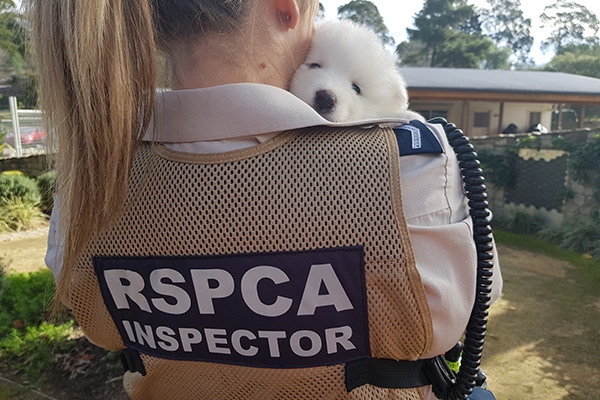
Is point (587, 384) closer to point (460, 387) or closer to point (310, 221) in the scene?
point (460, 387)

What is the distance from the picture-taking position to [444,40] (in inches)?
1688

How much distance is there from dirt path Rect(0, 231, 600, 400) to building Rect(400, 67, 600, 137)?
5912mm

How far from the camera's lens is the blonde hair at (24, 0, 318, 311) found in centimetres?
77

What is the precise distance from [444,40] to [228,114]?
45.9 meters

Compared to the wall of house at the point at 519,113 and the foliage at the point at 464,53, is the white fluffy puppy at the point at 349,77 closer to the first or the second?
the wall of house at the point at 519,113

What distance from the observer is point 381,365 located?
2.77 feet

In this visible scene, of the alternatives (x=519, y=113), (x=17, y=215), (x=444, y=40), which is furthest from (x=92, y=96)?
(x=444, y=40)

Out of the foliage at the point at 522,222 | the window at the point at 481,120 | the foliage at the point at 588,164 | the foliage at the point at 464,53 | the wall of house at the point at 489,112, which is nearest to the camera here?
the foliage at the point at 588,164

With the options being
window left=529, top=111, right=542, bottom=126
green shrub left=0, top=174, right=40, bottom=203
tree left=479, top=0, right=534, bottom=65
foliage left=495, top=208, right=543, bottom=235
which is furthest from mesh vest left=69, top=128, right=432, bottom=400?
tree left=479, top=0, right=534, bottom=65

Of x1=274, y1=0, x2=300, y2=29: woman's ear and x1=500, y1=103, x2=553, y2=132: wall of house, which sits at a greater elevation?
x1=274, y1=0, x2=300, y2=29: woman's ear

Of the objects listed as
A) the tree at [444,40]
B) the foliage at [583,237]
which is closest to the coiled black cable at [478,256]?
the foliage at [583,237]

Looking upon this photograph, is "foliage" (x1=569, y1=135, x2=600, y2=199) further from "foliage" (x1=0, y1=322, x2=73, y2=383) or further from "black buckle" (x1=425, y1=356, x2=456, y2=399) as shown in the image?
"black buckle" (x1=425, y1=356, x2=456, y2=399)

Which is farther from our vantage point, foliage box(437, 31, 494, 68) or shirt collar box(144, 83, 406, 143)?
foliage box(437, 31, 494, 68)

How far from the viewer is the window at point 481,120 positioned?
605 inches
